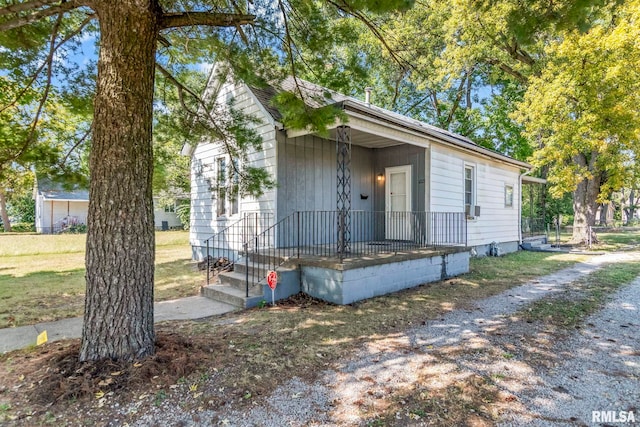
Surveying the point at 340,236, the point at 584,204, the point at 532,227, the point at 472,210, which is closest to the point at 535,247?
the point at 532,227

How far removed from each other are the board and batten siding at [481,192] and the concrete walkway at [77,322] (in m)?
6.25

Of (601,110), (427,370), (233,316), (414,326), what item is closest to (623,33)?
(601,110)

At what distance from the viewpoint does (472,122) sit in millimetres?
21219

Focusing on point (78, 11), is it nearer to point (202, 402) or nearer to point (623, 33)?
point (202, 402)

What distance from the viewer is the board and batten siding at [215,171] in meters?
7.52

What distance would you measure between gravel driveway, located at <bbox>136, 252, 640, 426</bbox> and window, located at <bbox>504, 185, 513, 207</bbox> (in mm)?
8784

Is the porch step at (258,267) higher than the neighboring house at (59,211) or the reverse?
the reverse

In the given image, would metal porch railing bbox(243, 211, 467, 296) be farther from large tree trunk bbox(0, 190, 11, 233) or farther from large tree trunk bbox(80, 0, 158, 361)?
large tree trunk bbox(0, 190, 11, 233)

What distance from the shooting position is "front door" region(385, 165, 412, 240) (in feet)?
30.8

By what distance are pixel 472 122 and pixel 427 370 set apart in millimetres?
21052

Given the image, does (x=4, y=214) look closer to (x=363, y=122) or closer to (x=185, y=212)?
(x=185, y=212)

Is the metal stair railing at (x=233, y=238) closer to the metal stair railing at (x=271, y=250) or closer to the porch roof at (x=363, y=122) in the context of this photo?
the metal stair railing at (x=271, y=250)

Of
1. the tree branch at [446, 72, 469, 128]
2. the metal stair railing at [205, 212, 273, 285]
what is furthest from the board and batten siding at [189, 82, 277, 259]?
the tree branch at [446, 72, 469, 128]

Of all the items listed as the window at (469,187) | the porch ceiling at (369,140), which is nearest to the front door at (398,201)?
the porch ceiling at (369,140)
